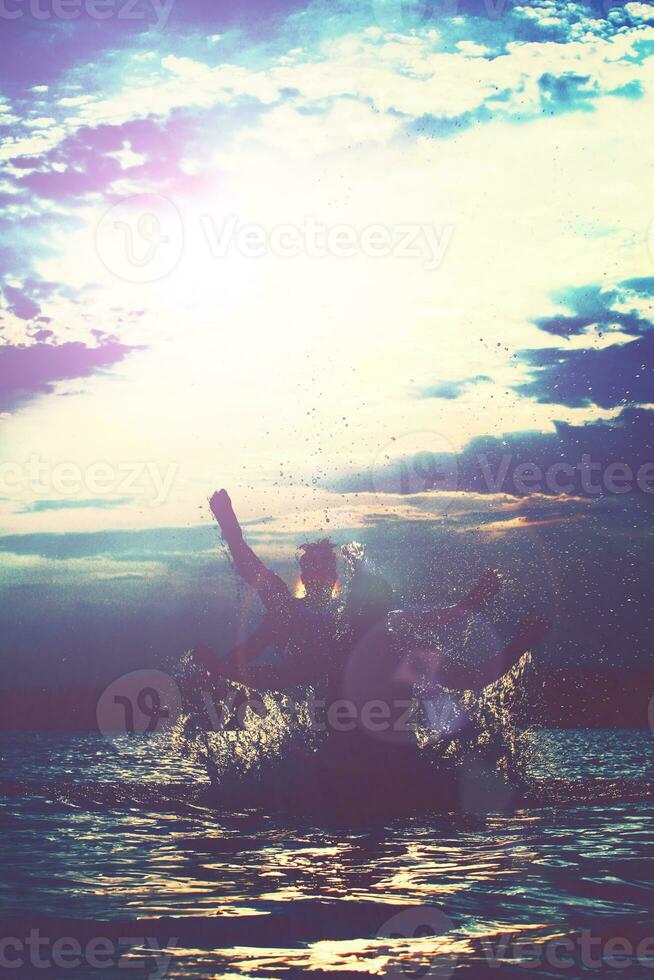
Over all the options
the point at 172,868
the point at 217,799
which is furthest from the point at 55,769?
the point at 172,868

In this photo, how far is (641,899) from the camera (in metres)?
8.11

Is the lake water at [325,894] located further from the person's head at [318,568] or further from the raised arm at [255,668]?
the person's head at [318,568]

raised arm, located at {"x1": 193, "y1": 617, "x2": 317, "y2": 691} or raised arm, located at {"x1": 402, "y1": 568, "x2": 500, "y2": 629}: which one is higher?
A: raised arm, located at {"x1": 402, "y1": 568, "x2": 500, "y2": 629}

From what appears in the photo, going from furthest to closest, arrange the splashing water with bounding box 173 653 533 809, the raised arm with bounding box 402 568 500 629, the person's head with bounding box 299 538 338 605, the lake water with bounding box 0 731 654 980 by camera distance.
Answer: the splashing water with bounding box 173 653 533 809 < the person's head with bounding box 299 538 338 605 < the raised arm with bounding box 402 568 500 629 < the lake water with bounding box 0 731 654 980

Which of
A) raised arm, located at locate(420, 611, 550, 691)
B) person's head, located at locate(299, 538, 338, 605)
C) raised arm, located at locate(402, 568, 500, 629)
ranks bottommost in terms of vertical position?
raised arm, located at locate(420, 611, 550, 691)

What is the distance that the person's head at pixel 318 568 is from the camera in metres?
13.1

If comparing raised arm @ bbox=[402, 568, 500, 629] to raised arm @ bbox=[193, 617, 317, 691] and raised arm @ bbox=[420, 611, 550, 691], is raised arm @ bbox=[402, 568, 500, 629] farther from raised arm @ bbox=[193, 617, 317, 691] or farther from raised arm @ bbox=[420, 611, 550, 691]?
raised arm @ bbox=[193, 617, 317, 691]

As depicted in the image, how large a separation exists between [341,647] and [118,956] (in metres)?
7.55

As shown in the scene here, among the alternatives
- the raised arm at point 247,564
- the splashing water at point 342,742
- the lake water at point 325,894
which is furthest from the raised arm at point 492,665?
the raised arm at point 247,564

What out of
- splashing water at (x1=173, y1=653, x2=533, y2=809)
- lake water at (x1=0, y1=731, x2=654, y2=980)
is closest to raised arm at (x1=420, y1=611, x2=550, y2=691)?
splashing water at (x1=173, y1=653, x2=533, y2=809)

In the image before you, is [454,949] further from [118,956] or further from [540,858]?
[540,858]

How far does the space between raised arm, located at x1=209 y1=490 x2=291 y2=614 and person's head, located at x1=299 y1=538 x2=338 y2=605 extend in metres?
0.37

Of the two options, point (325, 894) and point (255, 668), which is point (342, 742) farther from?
point (325, 894)

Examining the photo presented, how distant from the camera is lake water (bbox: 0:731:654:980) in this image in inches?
241
